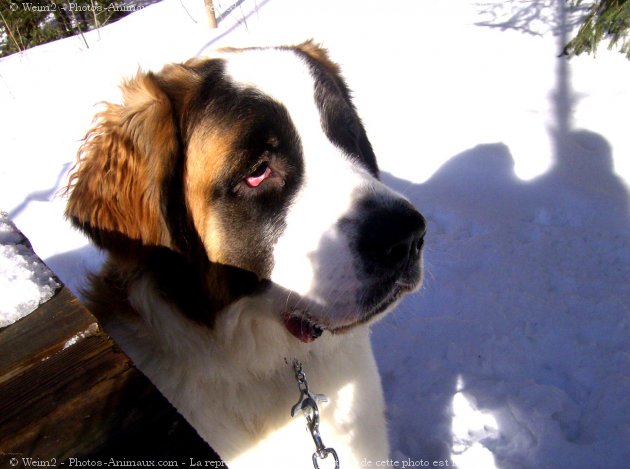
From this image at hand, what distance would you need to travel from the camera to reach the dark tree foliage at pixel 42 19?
1084 centimetres

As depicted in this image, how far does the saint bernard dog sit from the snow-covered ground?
3.00 ft

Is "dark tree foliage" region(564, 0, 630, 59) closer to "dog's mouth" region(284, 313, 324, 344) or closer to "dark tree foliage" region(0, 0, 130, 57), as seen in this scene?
"dog's mouth" region(284, 313, 324, 344)

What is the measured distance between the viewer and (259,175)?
173 centimetres

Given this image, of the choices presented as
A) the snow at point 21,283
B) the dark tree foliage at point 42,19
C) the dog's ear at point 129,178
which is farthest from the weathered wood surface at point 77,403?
the dark tree foliage at point 42,19

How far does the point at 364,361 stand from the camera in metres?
2.12

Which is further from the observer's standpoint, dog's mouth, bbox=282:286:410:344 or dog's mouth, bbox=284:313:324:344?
dog's mouth, bbox=284:313:324:344

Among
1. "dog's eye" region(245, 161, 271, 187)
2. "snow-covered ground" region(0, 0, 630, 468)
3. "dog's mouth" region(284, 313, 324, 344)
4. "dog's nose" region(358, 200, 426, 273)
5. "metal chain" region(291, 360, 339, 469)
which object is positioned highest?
"dog's eye" region(245, 161, 271, 187)

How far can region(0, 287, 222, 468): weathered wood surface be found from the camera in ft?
2.92

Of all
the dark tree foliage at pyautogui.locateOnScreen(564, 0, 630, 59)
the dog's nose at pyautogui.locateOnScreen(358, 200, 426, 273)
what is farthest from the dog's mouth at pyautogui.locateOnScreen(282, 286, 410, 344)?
the dark tree foliage at pyautogui.locateOnScreen(564, 0, 630, 59)

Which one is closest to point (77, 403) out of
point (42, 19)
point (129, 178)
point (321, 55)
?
point (129, 178)

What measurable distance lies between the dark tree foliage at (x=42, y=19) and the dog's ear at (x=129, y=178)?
1004cm

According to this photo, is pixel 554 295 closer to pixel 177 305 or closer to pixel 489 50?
pixel 177 305

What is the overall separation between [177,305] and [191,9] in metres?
9.18

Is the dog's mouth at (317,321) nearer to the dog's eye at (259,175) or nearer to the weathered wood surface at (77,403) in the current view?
the dog's eye at (259,175)
